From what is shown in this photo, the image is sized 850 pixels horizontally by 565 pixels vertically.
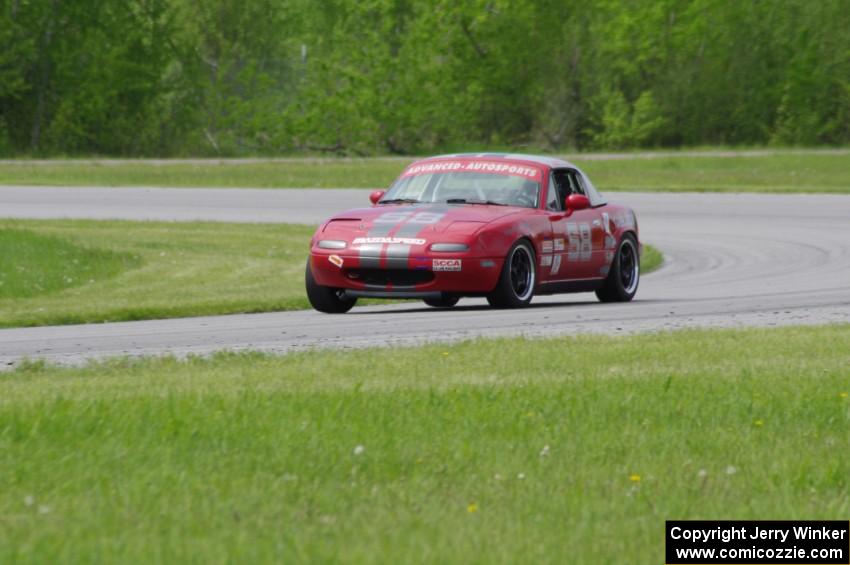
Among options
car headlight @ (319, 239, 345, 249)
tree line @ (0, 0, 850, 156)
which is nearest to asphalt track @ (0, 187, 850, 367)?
car headlight @ (319, 239, 345, 249)

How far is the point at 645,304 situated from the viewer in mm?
15656

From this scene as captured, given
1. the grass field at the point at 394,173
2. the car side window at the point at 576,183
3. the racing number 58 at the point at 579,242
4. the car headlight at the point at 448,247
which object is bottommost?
the grass field at the point at 394,173

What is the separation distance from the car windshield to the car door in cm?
29

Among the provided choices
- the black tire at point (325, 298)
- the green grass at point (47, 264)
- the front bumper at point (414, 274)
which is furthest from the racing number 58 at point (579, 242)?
the green grass at point (47, 264)

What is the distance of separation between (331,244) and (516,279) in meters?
1.75

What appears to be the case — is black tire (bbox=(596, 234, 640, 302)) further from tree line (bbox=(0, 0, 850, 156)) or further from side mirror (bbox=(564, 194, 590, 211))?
tree line (bbox=(0, 0, 850, 156))

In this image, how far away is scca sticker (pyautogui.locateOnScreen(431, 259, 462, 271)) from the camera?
13.9 meters

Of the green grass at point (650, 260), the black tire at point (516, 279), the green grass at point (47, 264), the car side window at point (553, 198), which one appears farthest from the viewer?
the green grass at point (650, 260)

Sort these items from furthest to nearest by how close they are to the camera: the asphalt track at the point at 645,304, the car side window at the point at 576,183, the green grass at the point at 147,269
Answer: the car side window at the point at 576,183 → the green grass at the point at 147,269 → the asphalt track at the point at 645,304

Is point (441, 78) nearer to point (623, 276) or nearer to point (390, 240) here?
point (623, 276)

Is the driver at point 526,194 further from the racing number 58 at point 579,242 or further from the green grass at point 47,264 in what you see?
the green grass at point 47,264

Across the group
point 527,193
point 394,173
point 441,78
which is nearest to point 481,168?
point 527,193

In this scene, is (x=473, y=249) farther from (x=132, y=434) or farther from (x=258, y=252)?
(x=258, y=252)

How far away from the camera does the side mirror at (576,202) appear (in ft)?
50.2
